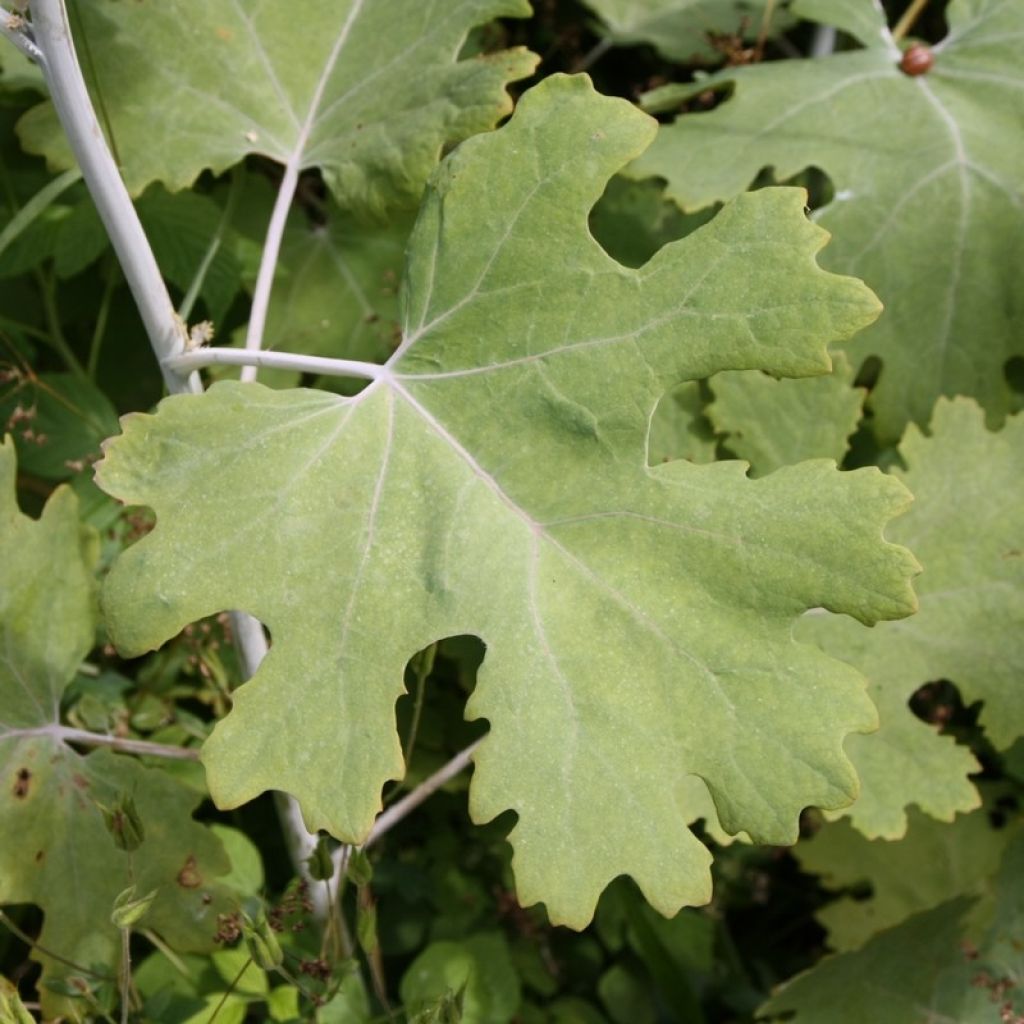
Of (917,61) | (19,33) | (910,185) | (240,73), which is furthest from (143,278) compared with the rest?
(917,61)

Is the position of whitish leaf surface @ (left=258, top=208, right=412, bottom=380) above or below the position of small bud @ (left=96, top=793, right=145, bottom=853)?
above

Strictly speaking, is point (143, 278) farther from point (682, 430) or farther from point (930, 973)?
point (930, 973)

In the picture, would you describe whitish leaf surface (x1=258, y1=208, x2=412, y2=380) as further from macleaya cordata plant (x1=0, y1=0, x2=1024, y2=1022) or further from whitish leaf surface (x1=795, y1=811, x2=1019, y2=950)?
whitish leaf surface (x1=795, y1=811, x2=1019, y2=950)

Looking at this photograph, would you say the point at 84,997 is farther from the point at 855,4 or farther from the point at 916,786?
the point at 855,4

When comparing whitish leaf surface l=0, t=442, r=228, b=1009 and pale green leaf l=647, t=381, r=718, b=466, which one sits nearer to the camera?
whitish leaf surface l=0, t=442, r=228, b=1009

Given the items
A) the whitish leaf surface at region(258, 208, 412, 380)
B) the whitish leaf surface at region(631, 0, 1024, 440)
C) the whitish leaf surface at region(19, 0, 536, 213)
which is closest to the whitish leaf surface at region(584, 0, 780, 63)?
the whitish leaf surface at region(631, 0, 1024, 440)

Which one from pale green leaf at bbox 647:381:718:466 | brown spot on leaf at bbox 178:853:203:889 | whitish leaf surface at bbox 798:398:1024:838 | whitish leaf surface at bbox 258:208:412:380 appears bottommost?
brown spot on leaf at bbox 178:853:203:889

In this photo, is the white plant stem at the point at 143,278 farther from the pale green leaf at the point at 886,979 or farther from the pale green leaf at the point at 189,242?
the pale green leaf at the point at 886,979
